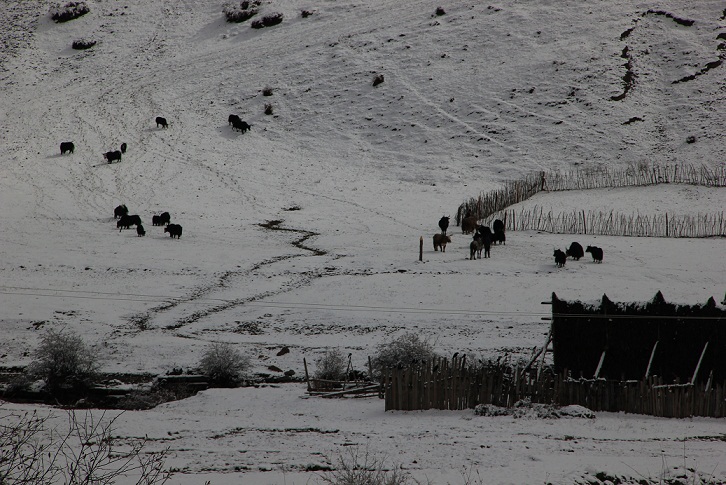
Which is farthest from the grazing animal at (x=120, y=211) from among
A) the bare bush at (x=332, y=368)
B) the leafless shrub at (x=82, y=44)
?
the leafless shrub at (x=82, y=44)

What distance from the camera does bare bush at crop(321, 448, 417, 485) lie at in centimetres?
616

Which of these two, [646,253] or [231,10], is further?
[231,10]

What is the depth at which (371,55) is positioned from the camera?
55.5 meters

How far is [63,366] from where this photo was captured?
46.2 feet

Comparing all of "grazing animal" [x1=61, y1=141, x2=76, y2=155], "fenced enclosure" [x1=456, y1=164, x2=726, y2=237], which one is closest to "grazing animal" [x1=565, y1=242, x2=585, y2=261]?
"fenced enclosure" [x1=456, y1=164, x2=726, y2=237]

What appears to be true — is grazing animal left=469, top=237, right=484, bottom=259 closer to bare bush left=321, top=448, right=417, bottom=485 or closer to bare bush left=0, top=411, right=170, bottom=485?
bare bush left=321, top=448, right=417, bottom=485

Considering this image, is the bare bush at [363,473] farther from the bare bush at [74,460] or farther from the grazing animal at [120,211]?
the grazing animal at [120,211]

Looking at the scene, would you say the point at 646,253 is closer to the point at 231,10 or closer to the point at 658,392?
the point at 658,392

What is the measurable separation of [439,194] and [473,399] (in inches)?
1061

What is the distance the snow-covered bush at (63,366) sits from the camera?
14.0m

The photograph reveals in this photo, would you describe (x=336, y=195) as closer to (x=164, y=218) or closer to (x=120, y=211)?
(x=164, y=218)

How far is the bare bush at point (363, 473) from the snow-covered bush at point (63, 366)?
826 centimetres

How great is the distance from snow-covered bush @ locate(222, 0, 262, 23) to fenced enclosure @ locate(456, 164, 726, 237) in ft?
126

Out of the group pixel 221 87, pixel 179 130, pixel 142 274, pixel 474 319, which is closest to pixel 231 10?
pixel 221 87
